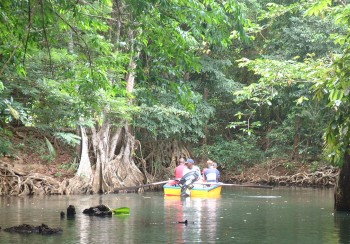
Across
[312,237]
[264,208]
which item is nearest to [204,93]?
[264,208]

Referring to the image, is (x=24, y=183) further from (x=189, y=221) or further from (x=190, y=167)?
(x=189, y=221)

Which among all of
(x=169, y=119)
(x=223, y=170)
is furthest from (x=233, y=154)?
(x=169, y=119)

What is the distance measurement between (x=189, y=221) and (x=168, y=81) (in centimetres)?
469

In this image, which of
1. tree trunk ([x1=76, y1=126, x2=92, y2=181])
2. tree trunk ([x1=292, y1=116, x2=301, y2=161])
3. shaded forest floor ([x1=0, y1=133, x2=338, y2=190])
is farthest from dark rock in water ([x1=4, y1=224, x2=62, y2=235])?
tree trunk ([x1=292, y1=116, x2=301, y2=161])

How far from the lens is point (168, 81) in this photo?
7445 millimetres

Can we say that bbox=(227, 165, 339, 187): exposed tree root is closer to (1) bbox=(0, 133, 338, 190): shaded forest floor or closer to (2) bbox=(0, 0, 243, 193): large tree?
(1) bbox=(0, 133, 338, 190): shaded forest floor

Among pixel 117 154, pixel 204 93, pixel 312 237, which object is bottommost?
pixel 312 237

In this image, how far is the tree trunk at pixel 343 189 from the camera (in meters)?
13.0

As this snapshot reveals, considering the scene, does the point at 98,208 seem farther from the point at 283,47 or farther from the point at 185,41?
the point at 283,47

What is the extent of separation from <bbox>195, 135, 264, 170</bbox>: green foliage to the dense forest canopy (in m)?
0.06

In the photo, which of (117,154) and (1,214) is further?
(117,154)

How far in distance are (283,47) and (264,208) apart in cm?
1242

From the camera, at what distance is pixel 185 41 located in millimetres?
7578

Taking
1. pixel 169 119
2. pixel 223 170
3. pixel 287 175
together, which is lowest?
pixel 287 175
